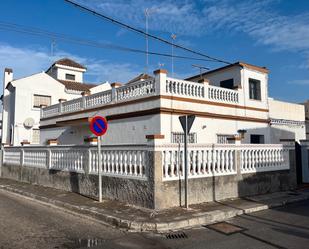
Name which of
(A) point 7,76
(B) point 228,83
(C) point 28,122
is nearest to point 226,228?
(B) point 228,83

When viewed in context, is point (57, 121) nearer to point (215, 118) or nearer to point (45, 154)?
point (45, 154)

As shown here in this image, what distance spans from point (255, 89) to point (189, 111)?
6.71 metres

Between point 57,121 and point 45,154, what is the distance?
7249mm

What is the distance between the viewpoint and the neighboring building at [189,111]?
12578mm

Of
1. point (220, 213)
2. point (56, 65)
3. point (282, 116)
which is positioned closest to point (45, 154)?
point (220, 213)

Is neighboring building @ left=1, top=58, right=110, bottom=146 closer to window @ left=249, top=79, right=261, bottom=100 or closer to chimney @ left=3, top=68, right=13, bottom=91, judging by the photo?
chimney @ left=3, top=68, right=13, bottom=91

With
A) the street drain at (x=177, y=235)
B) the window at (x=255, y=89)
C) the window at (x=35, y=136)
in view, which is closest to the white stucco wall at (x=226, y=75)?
the window at (x=255, y=89)

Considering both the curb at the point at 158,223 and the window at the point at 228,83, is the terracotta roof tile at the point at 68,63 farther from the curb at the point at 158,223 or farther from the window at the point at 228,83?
the curb at the point at 158,223

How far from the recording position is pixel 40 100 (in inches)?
965

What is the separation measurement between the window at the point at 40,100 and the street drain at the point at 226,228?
21010mm

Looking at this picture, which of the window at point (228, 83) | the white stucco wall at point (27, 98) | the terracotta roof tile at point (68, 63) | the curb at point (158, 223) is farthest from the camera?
the terracotta roof tile at point (68, 63)

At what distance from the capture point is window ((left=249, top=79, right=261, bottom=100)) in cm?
1744

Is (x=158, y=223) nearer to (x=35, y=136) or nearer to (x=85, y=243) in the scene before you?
(x=85, y=243)

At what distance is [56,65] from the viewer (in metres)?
29.7
